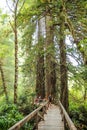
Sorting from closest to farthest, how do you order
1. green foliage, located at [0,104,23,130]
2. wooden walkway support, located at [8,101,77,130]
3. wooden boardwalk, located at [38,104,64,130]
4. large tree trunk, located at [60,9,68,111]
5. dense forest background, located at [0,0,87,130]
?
1. wooden walkway support, located at [8,101,77,130]
2. wooden boardwalk, located at [38,104,64,130]
3. green foliage, located at [0,104,23,130]
4. dense forest background, located at [0,0,87,130]
5. large tree trunk, located at [60,9,68,111]

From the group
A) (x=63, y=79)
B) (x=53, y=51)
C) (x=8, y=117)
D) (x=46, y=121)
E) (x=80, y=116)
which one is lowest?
(x=80, y=116)

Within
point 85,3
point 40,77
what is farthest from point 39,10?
point 40,77

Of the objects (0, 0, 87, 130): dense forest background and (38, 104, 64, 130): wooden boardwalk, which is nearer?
(38, 104, 64, 130): wooden boardwalk

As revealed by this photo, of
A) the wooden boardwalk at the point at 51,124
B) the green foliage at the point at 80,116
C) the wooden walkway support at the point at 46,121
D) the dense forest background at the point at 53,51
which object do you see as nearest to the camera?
the wooden walkway support at the point at 46,121

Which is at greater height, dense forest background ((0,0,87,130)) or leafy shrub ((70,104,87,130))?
dense forest background ((0,0,87,130))

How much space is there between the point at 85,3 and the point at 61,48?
735 cm

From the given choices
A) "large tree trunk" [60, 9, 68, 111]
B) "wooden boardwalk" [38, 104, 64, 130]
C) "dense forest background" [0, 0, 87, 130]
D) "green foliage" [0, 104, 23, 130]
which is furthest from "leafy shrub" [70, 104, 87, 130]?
"green foliage" [0, 104, 23, 130]

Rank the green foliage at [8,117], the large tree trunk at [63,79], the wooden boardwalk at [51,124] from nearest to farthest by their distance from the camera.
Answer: the wooden boardwalk at [51,124]
the green foliage at [8,117]
the large tree trunk at [63,79]

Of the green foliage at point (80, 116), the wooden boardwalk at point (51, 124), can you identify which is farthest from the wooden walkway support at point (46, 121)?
the green foliage at point (80, 116)

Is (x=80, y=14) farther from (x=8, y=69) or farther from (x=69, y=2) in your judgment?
(x=8, y=69)

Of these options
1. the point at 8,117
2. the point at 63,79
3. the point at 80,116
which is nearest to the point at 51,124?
the point at 8,117

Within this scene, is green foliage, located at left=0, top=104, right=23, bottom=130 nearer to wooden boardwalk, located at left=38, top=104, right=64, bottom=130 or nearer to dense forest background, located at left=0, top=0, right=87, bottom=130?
dense forest background, located at left=0, top=0, right=87, bottom=130

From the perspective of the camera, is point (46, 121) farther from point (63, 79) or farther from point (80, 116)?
point (80, 116)

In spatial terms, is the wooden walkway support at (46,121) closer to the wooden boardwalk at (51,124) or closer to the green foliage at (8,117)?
the wooden boardwalk at (51,124)
